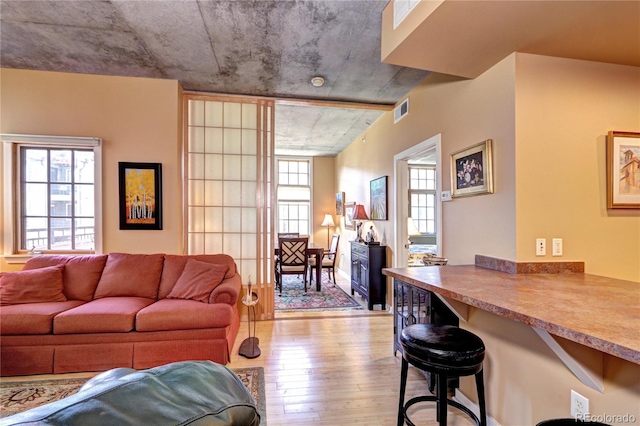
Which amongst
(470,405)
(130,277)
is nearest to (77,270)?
(130,277)

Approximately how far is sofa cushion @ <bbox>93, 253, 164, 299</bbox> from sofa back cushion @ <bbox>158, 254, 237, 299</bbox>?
0.06m

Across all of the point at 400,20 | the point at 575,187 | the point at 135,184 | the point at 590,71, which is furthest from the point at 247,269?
the point at 590,71

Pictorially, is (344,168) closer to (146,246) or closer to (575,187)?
(146,246)

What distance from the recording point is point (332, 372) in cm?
245

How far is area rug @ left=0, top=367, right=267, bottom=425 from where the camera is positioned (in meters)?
1.97

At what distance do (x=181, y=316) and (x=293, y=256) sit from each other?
2504mm

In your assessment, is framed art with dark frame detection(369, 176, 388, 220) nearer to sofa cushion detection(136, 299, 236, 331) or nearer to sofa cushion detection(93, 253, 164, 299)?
sofa cushion detection(136, 299, 236, 331)

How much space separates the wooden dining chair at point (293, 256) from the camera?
485 centimetres

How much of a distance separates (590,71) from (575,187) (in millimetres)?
822

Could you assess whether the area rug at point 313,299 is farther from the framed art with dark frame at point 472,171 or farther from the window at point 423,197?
the window at point 423,197

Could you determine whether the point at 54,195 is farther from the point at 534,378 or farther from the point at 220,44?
the point at 534,378

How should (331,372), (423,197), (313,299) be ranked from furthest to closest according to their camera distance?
(423,197), (313,299), (331,372)

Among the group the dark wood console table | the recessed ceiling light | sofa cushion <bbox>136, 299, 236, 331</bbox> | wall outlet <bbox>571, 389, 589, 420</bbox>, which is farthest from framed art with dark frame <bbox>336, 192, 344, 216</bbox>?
wall outlet <bbox>571, 389, 589, 420</bbox>

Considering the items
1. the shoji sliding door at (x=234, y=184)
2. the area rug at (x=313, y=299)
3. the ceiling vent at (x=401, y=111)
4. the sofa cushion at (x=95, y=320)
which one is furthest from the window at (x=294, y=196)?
the sofa cushion at (x=95, y=320)
